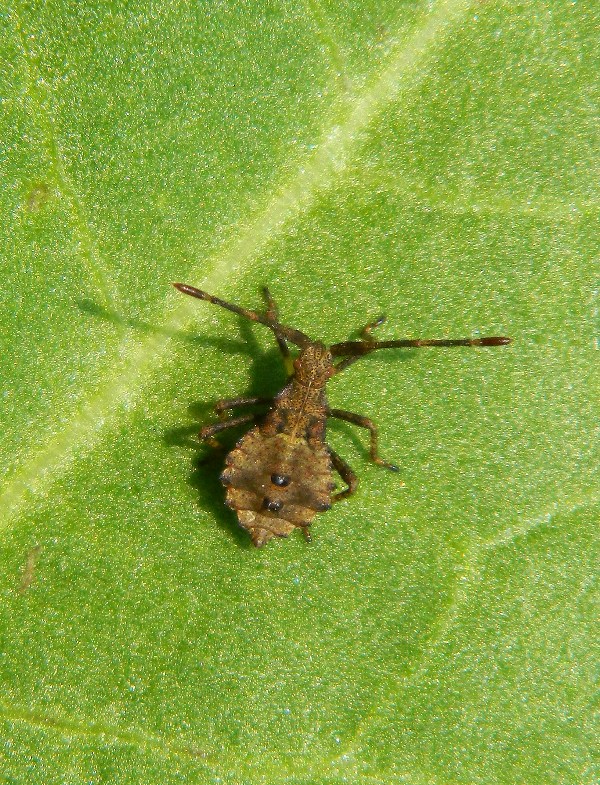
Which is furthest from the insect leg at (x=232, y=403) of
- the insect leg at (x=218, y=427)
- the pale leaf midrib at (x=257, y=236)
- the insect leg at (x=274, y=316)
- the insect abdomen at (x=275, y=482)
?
the pale leaf midrib at (x=257, y=236)

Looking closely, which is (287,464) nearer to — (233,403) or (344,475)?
(344,475)

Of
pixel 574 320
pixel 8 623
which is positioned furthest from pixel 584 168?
pixel 8 623

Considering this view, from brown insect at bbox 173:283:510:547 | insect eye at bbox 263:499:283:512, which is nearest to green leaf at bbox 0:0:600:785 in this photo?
brown insect at bbox 173:283:510:547

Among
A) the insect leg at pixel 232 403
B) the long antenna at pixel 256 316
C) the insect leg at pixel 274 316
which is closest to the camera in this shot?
the long antenna at pixel 256 316

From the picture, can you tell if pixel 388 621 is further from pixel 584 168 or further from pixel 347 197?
pixel 584 168

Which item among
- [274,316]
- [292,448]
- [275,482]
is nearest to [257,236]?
[274,316]

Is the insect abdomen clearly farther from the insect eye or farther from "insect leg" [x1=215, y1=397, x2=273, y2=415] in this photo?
"insect leg" [x1=215, y1=397, x2=273, y2=415]

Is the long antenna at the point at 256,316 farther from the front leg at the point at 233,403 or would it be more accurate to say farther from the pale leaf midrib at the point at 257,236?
the front leg at the point at 233,403
